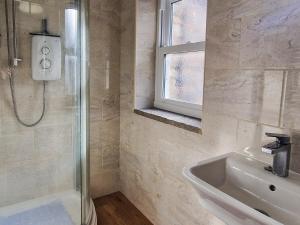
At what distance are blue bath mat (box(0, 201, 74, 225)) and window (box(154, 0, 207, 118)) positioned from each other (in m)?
1.13

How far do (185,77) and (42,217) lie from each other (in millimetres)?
1475

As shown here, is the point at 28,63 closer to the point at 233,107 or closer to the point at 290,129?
the point at 233,107

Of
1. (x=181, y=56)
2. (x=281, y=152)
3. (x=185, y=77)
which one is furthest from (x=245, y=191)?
(x=181, y=56)

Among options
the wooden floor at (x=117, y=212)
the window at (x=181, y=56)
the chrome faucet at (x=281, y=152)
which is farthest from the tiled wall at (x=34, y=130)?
the chrome faucet at (x=281, y=152)

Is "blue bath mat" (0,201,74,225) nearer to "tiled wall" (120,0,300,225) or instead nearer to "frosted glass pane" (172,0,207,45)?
"tiled wall" (120,0,300,225)

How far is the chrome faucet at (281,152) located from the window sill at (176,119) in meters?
0.50

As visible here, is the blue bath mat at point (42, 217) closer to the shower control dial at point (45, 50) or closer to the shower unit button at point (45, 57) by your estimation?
the shower unit button at point (45, 57)

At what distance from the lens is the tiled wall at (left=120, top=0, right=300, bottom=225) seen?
1.00 meters

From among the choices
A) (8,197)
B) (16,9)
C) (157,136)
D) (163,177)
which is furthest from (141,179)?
(16,9)

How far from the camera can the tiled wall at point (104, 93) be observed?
2.07 meters

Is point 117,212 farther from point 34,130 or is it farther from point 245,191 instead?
point 245,191

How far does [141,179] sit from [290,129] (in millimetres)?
1328

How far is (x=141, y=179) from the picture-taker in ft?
6.72

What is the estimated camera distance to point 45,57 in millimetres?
1813
